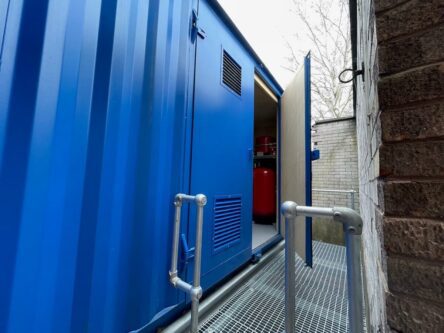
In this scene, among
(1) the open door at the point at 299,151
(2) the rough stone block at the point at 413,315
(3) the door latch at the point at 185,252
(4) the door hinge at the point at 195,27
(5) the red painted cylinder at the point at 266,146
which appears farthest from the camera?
(5) the red painted cylinder at the point at 266,146

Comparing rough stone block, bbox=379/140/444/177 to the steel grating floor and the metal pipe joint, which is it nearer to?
the metal pipe joint

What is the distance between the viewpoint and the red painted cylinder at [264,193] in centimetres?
339

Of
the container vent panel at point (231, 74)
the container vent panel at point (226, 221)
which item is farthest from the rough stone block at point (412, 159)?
the container vent panel at point (231, 74)

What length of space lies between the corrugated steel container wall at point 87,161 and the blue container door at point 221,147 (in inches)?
9.6

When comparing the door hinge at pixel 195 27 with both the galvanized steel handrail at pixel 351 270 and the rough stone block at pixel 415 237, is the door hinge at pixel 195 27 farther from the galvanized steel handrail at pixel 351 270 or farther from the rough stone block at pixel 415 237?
the rough stone block at pixel 415 237

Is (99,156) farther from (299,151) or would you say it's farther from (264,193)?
(264,193)

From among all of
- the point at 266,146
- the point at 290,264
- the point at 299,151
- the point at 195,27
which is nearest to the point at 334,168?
the point at 266,146

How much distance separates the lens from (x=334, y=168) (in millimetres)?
3791

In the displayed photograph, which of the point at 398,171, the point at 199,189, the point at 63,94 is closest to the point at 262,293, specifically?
the point at 199,189

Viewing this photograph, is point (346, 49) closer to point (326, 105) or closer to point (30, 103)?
point (326, 105)

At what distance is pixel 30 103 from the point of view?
0.62m

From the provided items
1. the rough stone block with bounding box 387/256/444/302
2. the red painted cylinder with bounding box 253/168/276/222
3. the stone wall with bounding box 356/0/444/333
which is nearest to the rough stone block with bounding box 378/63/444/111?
the stone wall with bounding box 356/0/444/333

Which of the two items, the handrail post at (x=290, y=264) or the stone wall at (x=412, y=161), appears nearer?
the stone wall at (x=412, y=161)

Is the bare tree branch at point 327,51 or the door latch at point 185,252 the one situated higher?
the bare tree branch at point 327,51
